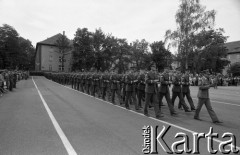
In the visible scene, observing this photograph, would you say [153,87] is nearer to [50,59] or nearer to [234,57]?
[234,57]

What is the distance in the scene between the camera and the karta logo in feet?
17.7

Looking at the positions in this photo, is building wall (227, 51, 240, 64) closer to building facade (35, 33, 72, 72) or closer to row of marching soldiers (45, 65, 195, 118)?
building facade (35, 33, 72, 72)

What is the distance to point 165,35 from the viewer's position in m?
44.0

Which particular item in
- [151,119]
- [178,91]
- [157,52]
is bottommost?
[151,119]

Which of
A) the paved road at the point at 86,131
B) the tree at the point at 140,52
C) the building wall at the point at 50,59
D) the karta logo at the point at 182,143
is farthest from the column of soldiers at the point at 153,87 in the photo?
the building wall at the point at 50,59

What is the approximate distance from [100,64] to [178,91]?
6054 cm

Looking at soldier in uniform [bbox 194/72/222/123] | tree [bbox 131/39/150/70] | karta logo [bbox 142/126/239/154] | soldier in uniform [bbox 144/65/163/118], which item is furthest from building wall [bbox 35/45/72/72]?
karta logo [bbox 142/126/239/154]

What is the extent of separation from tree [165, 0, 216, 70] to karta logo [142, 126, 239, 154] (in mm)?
36616

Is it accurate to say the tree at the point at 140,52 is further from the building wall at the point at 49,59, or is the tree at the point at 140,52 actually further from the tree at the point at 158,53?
the building wall at the point at 49,59

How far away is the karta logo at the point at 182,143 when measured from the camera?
212 inches

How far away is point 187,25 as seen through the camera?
42031mm

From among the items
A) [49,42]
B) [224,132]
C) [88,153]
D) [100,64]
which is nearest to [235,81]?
[100,64]

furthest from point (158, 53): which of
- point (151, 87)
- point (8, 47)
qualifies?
point (151, 87)

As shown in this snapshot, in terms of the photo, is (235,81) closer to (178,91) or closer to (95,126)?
(178,91)
